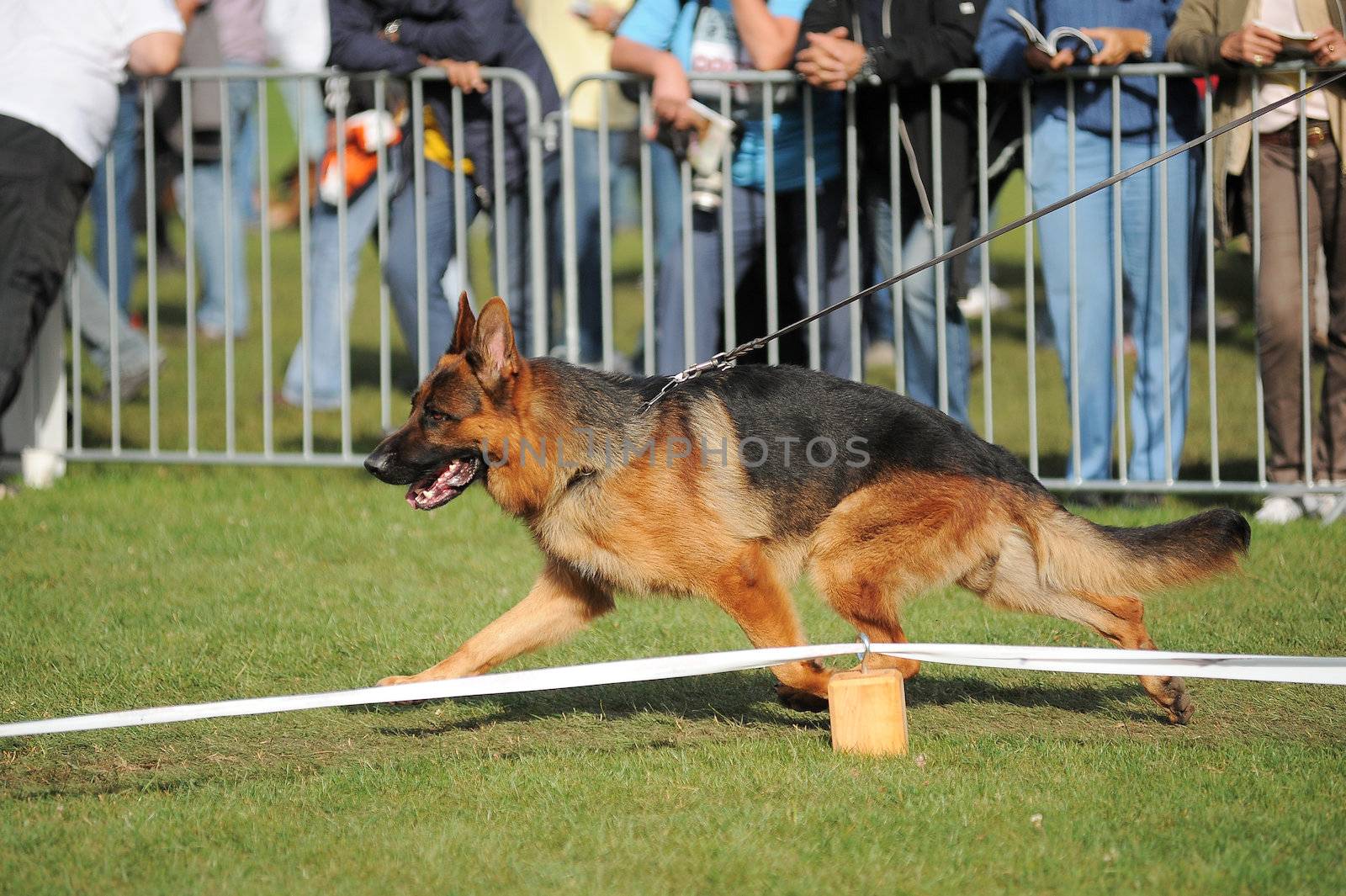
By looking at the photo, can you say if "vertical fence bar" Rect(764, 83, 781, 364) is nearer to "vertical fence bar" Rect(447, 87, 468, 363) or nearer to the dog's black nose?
"vertical fence bar" Rect(447, 87, 468, 363)

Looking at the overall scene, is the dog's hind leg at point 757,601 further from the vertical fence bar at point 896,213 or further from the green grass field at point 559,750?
the vertical fence bar at point 896,213

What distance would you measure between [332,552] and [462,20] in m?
3.10

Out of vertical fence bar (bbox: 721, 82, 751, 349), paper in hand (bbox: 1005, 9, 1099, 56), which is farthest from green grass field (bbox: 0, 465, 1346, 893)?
paper in hand (bbox: 1005, 9, 1099, 56)

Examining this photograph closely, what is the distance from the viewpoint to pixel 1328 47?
6.76 m

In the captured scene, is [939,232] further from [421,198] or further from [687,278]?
[421,198]

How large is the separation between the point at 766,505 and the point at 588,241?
17.0 ft

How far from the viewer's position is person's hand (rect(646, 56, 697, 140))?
728 cm

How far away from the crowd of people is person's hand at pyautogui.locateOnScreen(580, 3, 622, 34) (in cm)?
132

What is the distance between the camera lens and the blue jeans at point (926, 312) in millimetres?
7484

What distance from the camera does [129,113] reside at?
1062cm

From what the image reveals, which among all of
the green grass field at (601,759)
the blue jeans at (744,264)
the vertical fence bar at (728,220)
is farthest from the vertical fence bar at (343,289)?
the vertical fence bar at (728,220)

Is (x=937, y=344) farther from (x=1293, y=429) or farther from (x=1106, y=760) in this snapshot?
(x=1106, y=760)

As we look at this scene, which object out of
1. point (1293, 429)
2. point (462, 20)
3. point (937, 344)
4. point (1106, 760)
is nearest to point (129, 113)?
point (462, 20)

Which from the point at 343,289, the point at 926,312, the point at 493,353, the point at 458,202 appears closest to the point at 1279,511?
the point at 926,312
